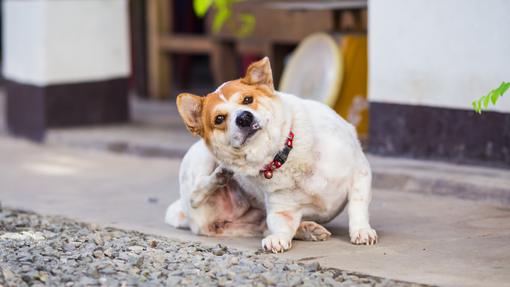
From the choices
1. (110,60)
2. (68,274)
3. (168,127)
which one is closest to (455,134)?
(68,274)

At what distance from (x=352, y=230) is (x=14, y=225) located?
2086mm

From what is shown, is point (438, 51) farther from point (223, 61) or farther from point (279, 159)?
point (223, 61)

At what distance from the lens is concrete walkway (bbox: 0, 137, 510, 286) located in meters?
2.87

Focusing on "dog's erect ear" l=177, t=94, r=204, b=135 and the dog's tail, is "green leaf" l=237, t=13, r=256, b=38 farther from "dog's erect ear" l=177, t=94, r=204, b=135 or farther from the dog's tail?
"dog's erect ear" l=177, t=94, r=204, b=135

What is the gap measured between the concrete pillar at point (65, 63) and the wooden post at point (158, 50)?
1998 mm

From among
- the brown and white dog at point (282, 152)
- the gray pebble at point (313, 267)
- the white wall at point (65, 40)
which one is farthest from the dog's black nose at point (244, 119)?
the white wall at point (65, 40)

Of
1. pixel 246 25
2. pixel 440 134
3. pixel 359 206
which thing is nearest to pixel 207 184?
pixel 359 206

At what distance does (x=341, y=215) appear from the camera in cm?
425

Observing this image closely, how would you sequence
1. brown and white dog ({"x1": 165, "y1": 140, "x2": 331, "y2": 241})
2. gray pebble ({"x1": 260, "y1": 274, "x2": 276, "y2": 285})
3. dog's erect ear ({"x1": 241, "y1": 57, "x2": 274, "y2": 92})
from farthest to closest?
brown and white dog ({"x1": 165, "y1": 140, "x2": 331, "y2": 241})
dog's erect ear ({"x1": 241, "y1": 57, "x2": 274, "y2": 92})
gray pebble ({"x1": 260, "y1": 274, "x2": 276, "y2": 285})

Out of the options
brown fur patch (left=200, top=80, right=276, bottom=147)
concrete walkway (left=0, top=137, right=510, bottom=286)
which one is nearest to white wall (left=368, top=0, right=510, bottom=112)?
concrete walkway (left=0, top=137, right=510, bottom=286)

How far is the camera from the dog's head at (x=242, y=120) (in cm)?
309

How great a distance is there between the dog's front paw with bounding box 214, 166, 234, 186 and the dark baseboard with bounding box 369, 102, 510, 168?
222 cm

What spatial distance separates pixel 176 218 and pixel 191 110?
1.00 m

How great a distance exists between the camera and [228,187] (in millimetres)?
3822
